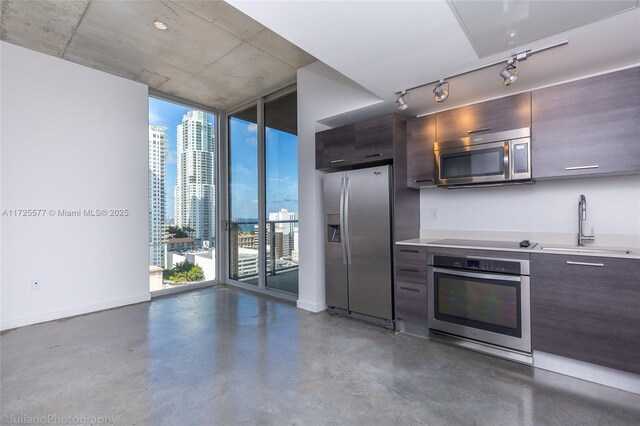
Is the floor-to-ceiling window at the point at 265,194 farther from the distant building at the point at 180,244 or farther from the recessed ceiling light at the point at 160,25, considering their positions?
the recessed ceiling light at the point at 160,25

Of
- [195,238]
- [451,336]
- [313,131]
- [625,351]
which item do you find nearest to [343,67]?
[313,131]

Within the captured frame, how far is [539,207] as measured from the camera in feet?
9.46

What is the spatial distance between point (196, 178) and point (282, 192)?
1676 millimetres

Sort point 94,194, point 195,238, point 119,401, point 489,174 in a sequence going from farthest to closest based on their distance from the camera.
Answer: point 195,238 < point 94,194 < point 489,174 < point 119,401

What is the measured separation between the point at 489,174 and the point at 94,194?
4.74 meters

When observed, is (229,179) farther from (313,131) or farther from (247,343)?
(247,343)

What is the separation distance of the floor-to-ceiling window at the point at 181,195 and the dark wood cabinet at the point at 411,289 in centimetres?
365

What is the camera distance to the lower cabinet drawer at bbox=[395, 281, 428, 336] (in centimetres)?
300

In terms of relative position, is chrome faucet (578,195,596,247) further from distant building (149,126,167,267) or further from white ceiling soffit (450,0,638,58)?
distant building (149,126,167,267)

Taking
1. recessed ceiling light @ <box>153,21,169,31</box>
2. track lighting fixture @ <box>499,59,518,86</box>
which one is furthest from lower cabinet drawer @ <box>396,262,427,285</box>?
recessed ceiling light @ <box>153,21,169,31</box>

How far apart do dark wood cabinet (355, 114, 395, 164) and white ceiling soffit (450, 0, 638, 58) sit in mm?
1251

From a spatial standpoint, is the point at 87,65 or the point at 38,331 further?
the point at 87,65

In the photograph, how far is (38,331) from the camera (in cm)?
330

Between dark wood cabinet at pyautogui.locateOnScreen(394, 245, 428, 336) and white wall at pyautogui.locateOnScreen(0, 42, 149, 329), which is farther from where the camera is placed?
white wall at pyautogui.locateOnScreen(0, 42, 149, 329)
